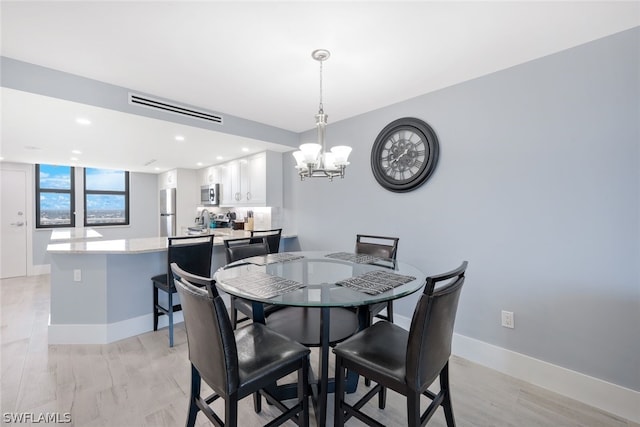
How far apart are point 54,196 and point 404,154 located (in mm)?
6884

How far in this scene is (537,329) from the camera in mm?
2062

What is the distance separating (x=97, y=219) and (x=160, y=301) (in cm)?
458

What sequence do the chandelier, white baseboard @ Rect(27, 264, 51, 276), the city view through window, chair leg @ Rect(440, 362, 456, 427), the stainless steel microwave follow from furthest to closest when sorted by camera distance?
the city view through window
the stainless steel microwave
white baseboard @ Rect(27, 264, 51, 276)
the chandelier
chair leg @ Rect(440, 362, 456, 427)

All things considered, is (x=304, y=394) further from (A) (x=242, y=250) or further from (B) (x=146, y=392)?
(A) (x=242, y=250)

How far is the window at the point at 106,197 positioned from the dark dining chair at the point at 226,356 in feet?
21.2

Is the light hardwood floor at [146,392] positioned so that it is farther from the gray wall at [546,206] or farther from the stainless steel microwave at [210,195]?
the stainless steel microwave at [210,195]

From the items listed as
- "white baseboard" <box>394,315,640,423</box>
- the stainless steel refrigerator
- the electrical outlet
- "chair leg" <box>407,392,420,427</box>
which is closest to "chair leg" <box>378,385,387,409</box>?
"chair leg" <box>407,392,420,427</box>

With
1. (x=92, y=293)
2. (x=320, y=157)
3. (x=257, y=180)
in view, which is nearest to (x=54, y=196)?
(x=92, y=293)

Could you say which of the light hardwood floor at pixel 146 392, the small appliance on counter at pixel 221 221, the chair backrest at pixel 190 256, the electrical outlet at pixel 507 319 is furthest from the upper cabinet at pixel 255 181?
the electrical outlet at pixel 507 319

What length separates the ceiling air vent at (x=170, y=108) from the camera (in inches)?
100

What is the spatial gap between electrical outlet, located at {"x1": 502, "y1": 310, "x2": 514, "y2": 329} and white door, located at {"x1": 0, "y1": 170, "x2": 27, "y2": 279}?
7543 millimetres

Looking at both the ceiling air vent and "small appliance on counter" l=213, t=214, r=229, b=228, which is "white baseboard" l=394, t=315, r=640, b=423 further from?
"small appliance on counter" l=213, t=214, r=229, b=228

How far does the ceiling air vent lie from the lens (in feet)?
8.35

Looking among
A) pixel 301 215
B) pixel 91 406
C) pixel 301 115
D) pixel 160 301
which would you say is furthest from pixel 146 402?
pixel 301 115
